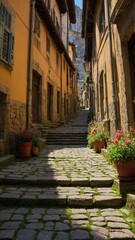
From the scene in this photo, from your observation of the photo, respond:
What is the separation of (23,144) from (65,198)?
3625 mm

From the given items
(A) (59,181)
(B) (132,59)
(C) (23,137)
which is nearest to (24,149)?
(C) (23,137)

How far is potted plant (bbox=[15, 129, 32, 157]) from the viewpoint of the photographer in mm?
6793

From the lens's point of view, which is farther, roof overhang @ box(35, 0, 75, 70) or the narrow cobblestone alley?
roof overhang @ box(35, 0, 75, 70)

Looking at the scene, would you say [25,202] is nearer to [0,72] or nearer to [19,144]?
[19,144]

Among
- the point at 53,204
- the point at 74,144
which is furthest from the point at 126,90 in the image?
the point at 74,144

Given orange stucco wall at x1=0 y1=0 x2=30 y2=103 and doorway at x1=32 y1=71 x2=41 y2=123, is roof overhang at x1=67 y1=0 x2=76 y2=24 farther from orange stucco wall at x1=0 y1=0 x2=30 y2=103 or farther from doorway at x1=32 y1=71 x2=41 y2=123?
orange stucco wall at x1=0 y1=0 x2=30 y2=103

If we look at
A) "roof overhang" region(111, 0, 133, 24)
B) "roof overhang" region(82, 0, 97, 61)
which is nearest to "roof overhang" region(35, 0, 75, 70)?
"roof overhang" region(82, 0, 97, 61)

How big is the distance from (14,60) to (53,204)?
5224mm

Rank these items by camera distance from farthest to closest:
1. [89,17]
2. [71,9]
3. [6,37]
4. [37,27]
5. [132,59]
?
[71,9] < [89,17] < [37,27] < [6,37] < [132,59]

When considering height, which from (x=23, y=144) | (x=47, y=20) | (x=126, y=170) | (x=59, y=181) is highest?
(x=47, y=20)

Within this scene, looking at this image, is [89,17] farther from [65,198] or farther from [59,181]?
[65,198]

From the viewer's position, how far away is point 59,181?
4.21 meters

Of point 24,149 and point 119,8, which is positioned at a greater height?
point 119,8

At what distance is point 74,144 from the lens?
995 cm
